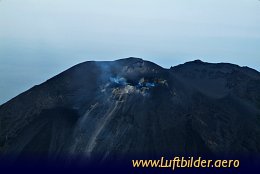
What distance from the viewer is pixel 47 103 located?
8188cm

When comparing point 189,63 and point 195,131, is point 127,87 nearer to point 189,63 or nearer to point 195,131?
point 195,131

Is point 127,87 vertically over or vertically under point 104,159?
over

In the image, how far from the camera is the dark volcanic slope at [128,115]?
71875 millimetres

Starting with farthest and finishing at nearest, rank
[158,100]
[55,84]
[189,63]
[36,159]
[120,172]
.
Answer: [189,63] < [55,84] < [158,100] < [36,159] < [120,172]

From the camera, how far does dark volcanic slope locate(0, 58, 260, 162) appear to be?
236ft

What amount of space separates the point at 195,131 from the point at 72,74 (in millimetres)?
26165

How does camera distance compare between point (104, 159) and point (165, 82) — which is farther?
point (165, 82)

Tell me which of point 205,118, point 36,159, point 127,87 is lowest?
point 36,159

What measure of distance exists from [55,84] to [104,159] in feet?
73.1

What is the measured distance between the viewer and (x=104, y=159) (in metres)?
68.7

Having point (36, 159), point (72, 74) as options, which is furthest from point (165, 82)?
point (36, 159)

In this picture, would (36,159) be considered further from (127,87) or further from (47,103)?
(127,87)

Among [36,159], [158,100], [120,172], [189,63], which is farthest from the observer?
[189,63]

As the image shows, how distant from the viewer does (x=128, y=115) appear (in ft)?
246
